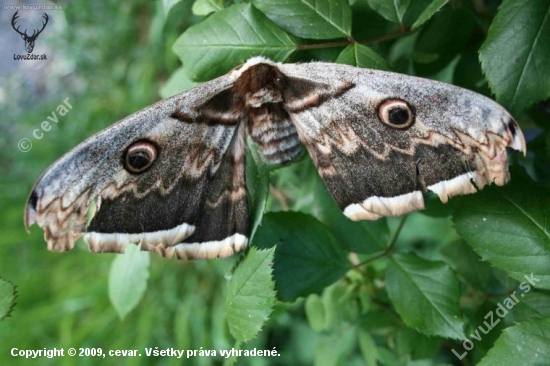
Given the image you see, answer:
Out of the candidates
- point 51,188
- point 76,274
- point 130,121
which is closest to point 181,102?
point 130,121

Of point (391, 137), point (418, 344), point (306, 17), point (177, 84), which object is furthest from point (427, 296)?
point (177, 84)

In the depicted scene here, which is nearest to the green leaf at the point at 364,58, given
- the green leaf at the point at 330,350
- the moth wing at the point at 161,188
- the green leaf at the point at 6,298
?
the moth wing at the point at 161,188

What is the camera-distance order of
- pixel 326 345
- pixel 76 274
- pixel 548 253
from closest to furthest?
pixel 548 253
pixel 326 345
pixel 76 274

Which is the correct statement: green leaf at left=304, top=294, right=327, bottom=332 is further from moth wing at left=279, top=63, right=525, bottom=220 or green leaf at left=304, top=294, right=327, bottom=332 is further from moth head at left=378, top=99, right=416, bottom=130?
moth head at left=378, top=99, right=416, bottom=130

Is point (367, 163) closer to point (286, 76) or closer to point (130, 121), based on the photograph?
point (286, 76)

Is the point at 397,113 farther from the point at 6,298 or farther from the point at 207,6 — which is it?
the point at 6,298

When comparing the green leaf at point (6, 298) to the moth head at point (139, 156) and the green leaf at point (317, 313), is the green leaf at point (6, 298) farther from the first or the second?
the green leaf at point (317, 313)
